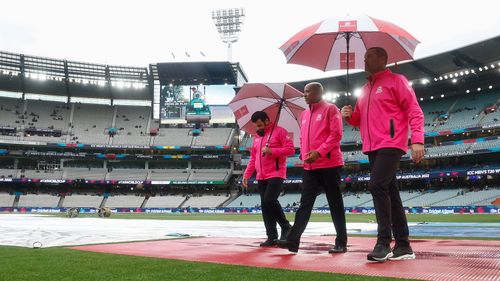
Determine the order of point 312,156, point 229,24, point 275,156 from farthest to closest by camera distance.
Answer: point 229,24, point 275,156, point 312,156

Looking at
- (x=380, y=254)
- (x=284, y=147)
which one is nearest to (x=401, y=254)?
(x=380, y=254)

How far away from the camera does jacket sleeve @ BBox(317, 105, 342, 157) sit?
5434 mm

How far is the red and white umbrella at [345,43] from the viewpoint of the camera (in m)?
5.60

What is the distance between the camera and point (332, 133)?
5594 mm

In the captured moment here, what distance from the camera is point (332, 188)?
577 cm

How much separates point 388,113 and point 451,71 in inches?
2077

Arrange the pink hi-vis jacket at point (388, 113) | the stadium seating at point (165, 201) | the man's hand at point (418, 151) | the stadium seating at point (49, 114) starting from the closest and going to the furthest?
the man's hand at point (418, 151) < the pink hi-vis jacket at point (388, 113) < the stadium seating at point (165, 201) < the stadium seating at point (49, 114)

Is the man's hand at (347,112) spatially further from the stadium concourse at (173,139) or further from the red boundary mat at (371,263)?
the stadium concourse at (173,139)

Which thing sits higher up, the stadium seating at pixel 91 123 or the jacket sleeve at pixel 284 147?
the stadium seating at pixel 91 123

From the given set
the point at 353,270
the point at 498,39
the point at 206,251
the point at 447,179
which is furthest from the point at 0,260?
the point at 447,179

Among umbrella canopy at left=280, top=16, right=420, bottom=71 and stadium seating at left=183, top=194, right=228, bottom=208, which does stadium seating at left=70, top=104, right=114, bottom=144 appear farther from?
umbrella canopy at left=280, top=16, right=420, bottom=71

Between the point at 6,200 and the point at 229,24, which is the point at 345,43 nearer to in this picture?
the point at 6,200

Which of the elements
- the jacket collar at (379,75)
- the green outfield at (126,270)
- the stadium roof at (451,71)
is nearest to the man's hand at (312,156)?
the jacket collar at (379,75)

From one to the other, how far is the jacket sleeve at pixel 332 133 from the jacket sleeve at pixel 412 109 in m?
0.94
